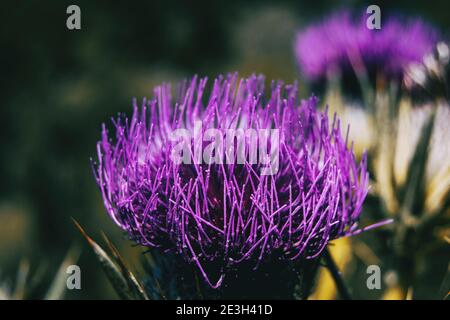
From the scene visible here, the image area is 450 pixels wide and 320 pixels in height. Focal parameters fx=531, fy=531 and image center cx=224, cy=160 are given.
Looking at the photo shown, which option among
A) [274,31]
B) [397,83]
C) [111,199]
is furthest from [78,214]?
[111,199]

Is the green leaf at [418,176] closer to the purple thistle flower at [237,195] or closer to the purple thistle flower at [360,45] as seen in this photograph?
the purple thistle flower at [237,195]

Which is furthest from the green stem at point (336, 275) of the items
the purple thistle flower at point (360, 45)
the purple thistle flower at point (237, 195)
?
the purple thistle flower at point (360, 45)

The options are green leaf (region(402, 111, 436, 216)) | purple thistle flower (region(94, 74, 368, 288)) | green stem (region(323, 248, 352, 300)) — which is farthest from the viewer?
green leaf (region(402, 111, 436, 216))

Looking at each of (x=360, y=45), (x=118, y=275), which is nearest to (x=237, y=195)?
(x=118, y=275)

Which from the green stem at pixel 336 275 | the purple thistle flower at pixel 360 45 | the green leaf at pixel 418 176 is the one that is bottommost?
the green stem at pixel 336 275

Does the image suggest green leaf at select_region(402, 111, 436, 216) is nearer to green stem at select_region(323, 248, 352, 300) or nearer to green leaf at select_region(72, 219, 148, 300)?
green stem at select_region(323, 248, 352, 300)

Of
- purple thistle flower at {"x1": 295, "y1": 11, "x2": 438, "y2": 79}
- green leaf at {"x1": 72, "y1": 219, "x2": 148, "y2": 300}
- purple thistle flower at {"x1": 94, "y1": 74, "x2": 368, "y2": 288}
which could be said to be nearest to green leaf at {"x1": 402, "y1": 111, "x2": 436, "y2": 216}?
purple thistle flower at {"x1": 94, "y1": 74, "x2": 368, "y2": 288}

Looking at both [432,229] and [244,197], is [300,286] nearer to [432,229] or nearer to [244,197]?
[244,197]
